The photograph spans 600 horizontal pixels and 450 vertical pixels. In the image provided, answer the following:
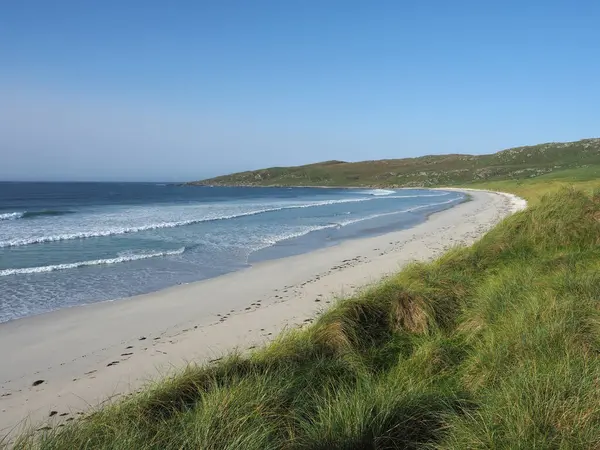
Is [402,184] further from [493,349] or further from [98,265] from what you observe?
[493,349]

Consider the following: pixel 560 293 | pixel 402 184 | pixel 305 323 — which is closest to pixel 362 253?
pixel 305 323

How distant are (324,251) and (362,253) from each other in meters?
1.74

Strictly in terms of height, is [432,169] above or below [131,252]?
above

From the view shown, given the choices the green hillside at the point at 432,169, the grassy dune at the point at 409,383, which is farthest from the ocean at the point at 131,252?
the green hillside at the point at 432,169

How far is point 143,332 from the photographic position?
893 cm

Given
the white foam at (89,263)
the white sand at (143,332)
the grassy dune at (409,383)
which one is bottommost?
the white sand at (143,332)

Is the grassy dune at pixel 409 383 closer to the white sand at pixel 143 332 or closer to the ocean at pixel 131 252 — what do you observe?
the white sand at pixel 143 332

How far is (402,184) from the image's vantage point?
4820 inches

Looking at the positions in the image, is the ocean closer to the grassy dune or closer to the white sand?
the white sand

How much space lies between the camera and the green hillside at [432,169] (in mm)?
110312

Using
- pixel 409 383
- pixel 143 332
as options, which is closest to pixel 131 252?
pixel 143 332

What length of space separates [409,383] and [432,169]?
14288 cm

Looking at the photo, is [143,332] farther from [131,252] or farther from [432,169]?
[432,169]

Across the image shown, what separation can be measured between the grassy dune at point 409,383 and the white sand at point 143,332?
1.93 meters
